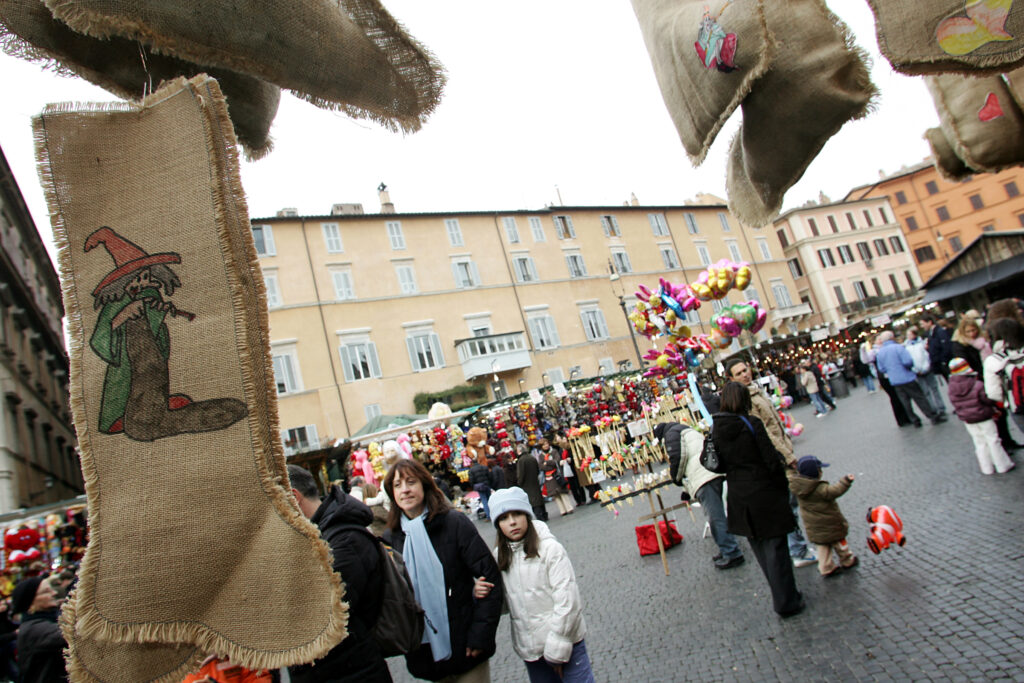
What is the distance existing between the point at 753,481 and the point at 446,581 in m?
2.36

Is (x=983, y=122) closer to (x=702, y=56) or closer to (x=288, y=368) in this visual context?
(x=702, y=56)

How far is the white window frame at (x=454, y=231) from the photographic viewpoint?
29703 mm

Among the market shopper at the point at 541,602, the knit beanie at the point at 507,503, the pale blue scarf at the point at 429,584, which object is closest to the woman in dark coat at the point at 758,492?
the market shopper at the point at 541,602

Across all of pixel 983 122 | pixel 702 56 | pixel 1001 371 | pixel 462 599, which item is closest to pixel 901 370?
pixel 1001 371

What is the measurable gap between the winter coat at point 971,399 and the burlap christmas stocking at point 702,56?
553 cm

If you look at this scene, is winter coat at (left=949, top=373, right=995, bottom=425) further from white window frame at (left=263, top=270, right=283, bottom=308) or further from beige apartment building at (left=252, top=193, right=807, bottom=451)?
white window frame at (left=263, top=270, right=283, bottom=308)

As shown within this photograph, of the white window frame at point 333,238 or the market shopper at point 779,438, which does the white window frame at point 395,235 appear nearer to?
the white window frame at point 333,238

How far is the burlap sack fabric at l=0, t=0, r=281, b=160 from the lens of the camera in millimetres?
1747

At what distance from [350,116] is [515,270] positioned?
2892 centimetres

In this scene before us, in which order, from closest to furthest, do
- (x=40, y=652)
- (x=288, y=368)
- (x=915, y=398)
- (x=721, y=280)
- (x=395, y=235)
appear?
(x=40, y=652)
(x=915, y=398)
(x=721, y=280)
(x=288, y=368)
(x=395, y=235)

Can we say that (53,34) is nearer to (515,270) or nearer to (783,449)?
→ (783,449)

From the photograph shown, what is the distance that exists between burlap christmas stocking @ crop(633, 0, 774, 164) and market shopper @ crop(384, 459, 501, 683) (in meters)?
2.06

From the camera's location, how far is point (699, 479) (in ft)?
18.3

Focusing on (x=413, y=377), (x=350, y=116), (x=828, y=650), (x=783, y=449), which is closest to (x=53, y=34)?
(x=350, y=116)
